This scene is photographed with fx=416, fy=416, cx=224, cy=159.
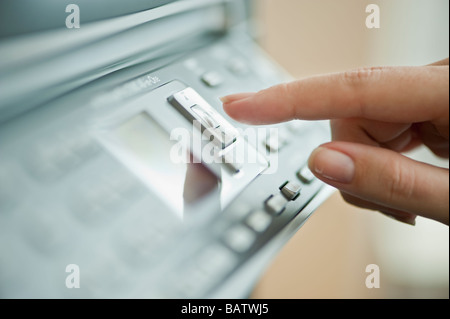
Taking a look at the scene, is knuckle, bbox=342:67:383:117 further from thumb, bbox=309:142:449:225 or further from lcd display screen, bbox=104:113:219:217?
lcd display screen, bbox=104:113:219:217

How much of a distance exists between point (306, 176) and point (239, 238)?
0.10 metres

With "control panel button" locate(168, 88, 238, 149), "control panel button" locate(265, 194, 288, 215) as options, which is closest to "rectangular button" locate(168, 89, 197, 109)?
"control panel button" locate(168, 88, 238, 149)

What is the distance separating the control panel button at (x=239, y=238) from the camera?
0.31 metres

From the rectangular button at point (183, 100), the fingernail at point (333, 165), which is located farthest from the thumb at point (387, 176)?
the rectangular button at point (183, 100)

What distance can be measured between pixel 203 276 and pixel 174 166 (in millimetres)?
90

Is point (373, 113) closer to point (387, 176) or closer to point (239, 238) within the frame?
point (387, 176)

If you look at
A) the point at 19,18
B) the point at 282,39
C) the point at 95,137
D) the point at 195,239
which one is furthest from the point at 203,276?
the point at 282,39

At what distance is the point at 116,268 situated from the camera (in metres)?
0.27

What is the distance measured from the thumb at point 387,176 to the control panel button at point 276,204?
1.5 inches

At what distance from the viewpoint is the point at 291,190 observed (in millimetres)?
356

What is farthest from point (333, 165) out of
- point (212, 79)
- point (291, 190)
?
point (212, 79)

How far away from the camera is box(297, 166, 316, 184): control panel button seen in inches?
14.8
